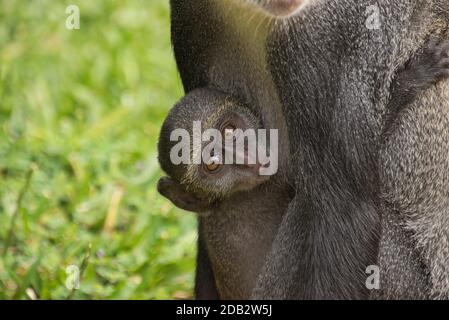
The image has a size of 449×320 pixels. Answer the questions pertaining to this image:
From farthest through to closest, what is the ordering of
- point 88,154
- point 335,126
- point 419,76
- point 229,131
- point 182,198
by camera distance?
point 88,154
point 182,198
point 229,131
point 419,76
point 335,126

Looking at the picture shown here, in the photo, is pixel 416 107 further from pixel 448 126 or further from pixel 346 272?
pixel 346 272

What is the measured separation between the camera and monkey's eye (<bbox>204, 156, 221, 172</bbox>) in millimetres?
5234

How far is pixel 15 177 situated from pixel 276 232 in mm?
2160

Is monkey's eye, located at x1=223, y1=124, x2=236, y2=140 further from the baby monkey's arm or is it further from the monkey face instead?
the baby monkey's arm

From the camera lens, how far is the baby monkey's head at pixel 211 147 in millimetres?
5109

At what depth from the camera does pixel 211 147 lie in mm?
5238

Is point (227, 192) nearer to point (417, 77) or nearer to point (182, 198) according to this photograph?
point (182, 198)

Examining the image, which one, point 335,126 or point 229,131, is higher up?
point 229,131

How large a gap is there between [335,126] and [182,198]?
102cm

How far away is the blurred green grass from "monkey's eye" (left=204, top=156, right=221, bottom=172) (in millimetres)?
752

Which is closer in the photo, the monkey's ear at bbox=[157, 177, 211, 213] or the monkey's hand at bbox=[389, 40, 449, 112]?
the monkey's hand at bbox=[389, 40, 449, 112]

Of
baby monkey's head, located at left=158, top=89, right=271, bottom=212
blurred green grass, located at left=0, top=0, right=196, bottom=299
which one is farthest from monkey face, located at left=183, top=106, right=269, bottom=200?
blurred green grass, located at left=0, top=0, right=196, bottom=299
